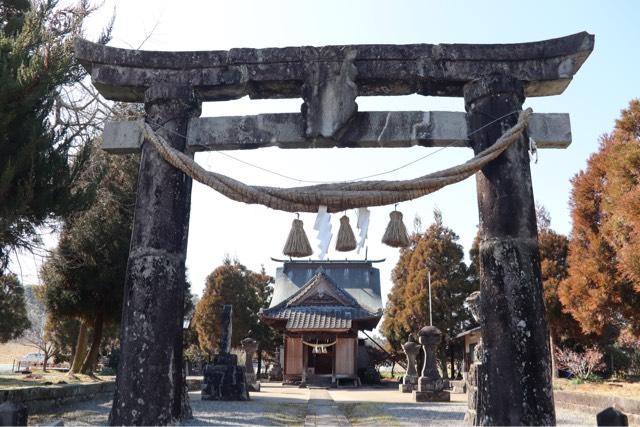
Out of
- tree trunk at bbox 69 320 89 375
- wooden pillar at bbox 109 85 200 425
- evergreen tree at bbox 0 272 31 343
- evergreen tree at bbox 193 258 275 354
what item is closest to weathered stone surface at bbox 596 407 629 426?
wooden pillar at bbox 109 85 200 425

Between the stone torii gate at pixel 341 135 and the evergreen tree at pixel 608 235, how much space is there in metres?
9.30

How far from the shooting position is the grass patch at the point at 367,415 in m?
9.43

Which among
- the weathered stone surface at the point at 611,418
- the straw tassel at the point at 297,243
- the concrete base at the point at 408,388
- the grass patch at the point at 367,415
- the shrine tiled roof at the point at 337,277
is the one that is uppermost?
the shrine tiled roof at the point at 337,277

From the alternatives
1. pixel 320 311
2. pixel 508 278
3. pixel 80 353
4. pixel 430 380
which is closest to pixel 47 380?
pixel 80 353

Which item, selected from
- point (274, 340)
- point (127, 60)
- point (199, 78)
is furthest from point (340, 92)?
point (274, 340)

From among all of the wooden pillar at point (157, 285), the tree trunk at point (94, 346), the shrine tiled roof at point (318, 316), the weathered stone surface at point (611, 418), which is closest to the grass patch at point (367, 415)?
the wooden pillar at point (157, 285)

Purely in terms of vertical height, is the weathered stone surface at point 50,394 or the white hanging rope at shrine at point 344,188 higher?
the white hanging rope at shrine at point 344,188

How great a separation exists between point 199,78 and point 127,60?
0.74 meters

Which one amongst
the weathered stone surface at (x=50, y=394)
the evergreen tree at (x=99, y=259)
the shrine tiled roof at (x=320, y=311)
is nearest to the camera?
the weathered stone surface at (x=50, y=394)

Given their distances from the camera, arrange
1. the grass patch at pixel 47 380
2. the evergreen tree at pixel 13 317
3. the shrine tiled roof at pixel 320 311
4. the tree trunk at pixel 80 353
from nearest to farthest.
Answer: the grass patch at pixel 47 380
the tree trunk at pixel 80 353
the evergreen tree at pixel 13 317
the shrine tiled roof at pixel 320 311

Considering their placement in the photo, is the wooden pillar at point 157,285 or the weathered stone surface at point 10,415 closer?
the weathered stone surface at point 10,415

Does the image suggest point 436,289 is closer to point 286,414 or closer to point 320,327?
point 320,327

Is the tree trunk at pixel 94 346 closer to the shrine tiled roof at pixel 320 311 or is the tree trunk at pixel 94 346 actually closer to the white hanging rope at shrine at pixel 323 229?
the shrine tiled roof at pixel 320 311

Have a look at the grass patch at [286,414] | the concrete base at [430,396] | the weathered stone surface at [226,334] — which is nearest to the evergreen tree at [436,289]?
the concrete base at [430,396]
